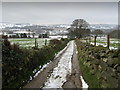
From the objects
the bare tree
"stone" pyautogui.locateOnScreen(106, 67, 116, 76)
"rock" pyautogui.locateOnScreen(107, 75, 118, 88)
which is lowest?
"rock" pyautogui.locateOnScreen(107, 75, 118, 88)

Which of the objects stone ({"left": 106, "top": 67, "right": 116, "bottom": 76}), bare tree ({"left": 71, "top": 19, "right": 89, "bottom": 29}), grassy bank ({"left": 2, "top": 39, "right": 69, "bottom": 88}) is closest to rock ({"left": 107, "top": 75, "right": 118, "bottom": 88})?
stone ({"left": 106, "top": 67, "right": 116, "bottom": 76})

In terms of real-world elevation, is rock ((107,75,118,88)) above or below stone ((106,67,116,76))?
below

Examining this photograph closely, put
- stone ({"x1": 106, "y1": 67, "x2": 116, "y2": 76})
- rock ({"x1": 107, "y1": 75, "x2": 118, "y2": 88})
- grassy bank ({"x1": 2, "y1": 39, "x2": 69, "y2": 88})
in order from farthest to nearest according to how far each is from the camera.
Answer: grassy bank ({"x1": 2, "y1": 39, "x2": 69, "y2": 88}), stone ({"x1": 106, "y1": 67, "x2": 116, "y2": 76}), rock ({"x1": 107, "y1": 75, "x2": 118, "y2": 88})

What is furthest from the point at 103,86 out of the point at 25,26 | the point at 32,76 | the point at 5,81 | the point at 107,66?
the point at 25,26

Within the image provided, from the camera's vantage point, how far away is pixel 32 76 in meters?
9.62

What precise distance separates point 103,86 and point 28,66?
4558 mm

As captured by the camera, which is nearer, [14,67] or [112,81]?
[112,81]

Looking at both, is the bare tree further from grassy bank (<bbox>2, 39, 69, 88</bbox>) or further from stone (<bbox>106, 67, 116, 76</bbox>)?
stone (<bbox>106, 67, 116, 76</bbox>)

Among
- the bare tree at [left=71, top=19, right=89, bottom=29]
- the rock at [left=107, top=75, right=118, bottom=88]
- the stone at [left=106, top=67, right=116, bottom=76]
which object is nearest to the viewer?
the rock at [left=107, top=75, right=118, bottom=88]

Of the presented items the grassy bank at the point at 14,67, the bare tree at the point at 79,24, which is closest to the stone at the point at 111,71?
the grassy bank at the point at 14,67

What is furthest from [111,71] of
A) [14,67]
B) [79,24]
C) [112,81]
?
[79,24]

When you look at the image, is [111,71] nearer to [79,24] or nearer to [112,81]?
[112,81]

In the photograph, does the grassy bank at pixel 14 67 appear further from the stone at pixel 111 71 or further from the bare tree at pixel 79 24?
the bare tree at pixel 79 24

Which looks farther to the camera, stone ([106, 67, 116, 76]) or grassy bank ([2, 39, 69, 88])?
grassy bank ([2, 39, 69, 88])
